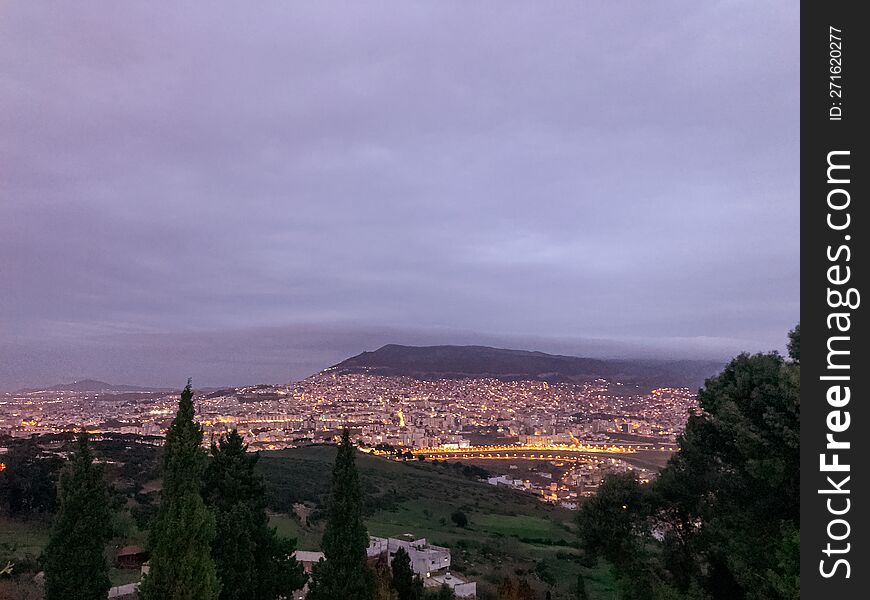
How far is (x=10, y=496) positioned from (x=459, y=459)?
4887 centimetres

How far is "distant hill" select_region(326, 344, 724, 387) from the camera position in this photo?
381 feet

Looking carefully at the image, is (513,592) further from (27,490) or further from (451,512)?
(451,512)

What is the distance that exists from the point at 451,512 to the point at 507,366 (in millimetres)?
103689

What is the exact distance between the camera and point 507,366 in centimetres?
13875

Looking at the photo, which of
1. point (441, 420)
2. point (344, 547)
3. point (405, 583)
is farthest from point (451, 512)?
point (441, 420)

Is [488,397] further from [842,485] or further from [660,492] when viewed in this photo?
[842,485]

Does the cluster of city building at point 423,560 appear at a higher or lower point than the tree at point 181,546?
lower

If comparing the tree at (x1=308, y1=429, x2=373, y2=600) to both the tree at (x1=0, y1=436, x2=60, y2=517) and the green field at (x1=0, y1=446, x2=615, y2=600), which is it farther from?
the tree at (x1=0, y1=436, x2=60, y2=517)

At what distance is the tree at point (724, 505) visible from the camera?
9922mm

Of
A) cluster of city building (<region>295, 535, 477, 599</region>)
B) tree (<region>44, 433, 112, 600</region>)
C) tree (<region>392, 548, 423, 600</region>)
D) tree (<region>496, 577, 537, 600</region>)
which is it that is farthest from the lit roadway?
tree (<region>44, 433, 112, 600</region>)

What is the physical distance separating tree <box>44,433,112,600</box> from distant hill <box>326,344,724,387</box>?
102403 millimetres

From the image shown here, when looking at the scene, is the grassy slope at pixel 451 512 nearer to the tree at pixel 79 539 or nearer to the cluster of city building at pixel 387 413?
the cluster of city building at pixel 387 413

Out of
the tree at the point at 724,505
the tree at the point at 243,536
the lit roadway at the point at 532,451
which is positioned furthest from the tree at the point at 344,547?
the lit roadway at the point at 532,451

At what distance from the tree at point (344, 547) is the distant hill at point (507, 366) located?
99.4 meters
